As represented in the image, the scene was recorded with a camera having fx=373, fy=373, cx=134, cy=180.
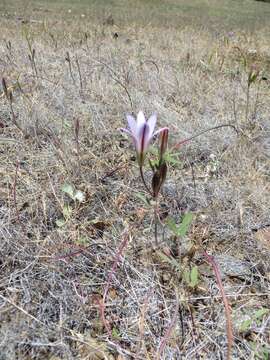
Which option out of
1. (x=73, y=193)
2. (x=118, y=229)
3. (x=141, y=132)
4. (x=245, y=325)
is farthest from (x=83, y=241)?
(x=245, y=325)

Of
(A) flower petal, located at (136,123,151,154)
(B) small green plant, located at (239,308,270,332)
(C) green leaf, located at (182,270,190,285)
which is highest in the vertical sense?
(A) flower petal, located at (136,123,151,154)

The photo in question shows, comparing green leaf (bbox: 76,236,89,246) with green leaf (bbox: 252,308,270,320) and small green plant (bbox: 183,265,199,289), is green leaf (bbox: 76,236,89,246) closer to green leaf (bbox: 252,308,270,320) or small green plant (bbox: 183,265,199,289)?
small green plant (bbox: 183,265,199,289)

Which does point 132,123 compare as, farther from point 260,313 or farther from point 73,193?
point 260,313

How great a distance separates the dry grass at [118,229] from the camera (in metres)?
1.09

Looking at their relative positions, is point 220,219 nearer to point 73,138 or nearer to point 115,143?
point 115,143

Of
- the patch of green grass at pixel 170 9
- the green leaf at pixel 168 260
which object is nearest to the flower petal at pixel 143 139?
the green leaf at pixel 168 260

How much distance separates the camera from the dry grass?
1.09 m

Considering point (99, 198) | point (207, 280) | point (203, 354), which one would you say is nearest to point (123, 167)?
point (99, 198)

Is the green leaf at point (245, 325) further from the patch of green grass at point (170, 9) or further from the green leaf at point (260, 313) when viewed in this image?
the patch of green grass at point (170, 9)

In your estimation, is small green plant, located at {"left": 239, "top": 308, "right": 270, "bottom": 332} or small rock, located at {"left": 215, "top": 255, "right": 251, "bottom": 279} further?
small rock, located at {"left": 215, "top": 255, "right": 251, "bottom": 279}

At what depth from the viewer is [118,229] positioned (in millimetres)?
1440

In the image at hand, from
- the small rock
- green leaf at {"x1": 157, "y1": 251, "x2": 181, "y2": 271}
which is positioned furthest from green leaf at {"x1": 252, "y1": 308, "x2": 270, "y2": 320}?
green leaf at {"x1": 157, "y1": 251, "x2": 181, "y2": 271}

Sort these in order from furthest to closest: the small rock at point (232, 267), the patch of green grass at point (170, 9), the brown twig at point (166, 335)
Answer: the patch of green grass at point (170, 9)
the small rock at point (232, 267)
the brown twig at point (166, 335)

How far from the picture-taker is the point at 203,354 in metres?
1.07
